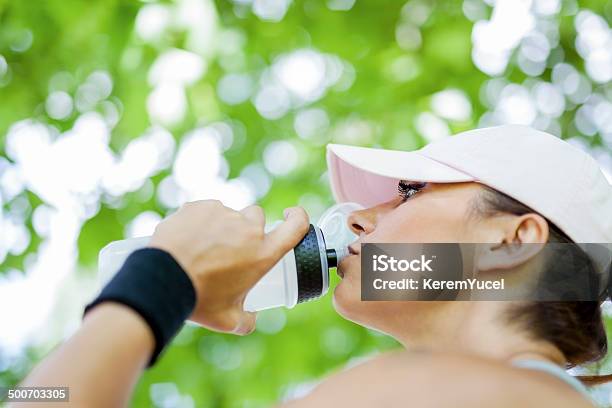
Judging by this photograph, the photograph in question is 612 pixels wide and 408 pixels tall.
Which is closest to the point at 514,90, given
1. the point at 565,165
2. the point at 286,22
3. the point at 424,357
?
the point at 286,22

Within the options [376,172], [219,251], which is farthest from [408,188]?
[219,251]

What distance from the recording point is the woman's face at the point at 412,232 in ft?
3.95

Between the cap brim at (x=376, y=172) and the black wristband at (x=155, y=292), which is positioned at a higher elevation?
the black wristband at (x=155, y=292)

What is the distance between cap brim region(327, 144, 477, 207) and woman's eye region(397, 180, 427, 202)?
0.02 metres

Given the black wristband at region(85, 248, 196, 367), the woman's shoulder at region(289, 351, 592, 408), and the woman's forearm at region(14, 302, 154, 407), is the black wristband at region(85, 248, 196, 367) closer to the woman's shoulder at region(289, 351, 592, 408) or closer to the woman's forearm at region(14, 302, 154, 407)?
the woman's forearm at region(14, 302, 154, 407)

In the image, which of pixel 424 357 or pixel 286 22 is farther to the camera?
pixel 286 22

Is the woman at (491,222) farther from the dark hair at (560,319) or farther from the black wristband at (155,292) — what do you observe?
the black wristband at (155,292)

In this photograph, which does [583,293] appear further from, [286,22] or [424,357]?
[286,22]

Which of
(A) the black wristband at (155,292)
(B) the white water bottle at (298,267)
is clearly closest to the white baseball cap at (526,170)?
(B) the white water bottle at (298,267)

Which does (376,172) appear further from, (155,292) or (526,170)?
(155,292)

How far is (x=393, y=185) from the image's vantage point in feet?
4.72

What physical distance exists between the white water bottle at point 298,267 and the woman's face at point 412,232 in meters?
0.03

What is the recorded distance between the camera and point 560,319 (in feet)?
3.77

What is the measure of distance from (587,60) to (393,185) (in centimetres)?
180
